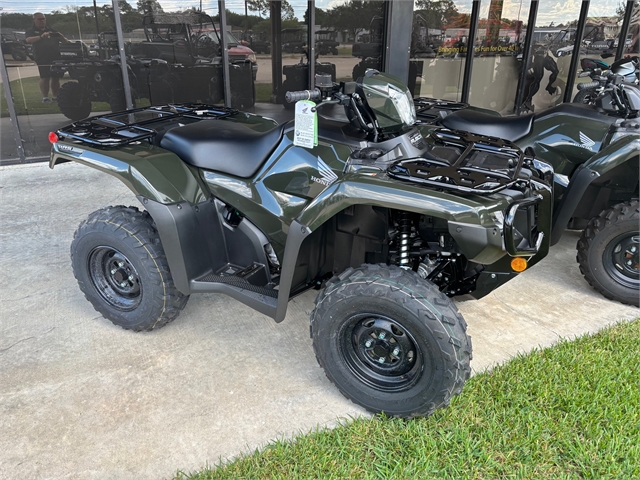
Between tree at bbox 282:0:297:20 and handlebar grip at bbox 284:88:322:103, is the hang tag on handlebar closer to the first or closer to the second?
handlebar grip at bbox 284:88:322:103

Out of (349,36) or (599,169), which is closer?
(599,169)

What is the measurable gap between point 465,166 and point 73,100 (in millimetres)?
5897

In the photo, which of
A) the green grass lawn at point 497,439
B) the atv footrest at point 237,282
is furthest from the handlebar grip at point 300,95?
the green grass lawn at point 497,439

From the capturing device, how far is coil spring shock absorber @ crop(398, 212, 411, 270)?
98.1 inches

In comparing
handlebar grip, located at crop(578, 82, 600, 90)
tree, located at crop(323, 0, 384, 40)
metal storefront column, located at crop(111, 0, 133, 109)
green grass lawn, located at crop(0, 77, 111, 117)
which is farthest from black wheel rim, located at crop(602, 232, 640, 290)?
green grass lawn, located at crop(0, 77, 111, 117)

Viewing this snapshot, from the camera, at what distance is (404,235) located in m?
2.52

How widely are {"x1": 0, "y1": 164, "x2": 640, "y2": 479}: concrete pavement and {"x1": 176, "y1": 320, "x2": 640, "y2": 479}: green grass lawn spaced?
6.4 inches

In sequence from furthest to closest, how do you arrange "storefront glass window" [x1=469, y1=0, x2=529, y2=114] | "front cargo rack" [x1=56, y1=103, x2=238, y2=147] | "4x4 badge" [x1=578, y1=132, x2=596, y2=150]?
"storefront glass window" [x1=469, y1=0, x2=529, y2=114]
"4x4 badge" [x1=578, y1=132, x2=596, y2=150]
"front cargo rack" [x1=56, y1=103, x2=238, y2=147]

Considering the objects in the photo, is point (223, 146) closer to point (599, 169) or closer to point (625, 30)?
point (599, 169)

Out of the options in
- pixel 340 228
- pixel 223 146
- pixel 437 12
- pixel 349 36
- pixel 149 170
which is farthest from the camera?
pixel 437 12

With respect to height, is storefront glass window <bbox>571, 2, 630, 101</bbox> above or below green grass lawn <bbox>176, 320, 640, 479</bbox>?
above

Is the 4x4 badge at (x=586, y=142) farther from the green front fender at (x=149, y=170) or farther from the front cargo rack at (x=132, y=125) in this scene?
the green front fender at (x=149, y=170)

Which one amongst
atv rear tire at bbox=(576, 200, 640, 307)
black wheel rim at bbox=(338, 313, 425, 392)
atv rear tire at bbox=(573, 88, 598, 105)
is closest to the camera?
black wheel rim at bbox=(338, 313, 425, 392)

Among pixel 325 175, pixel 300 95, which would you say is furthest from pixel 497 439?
pixel 300 95
